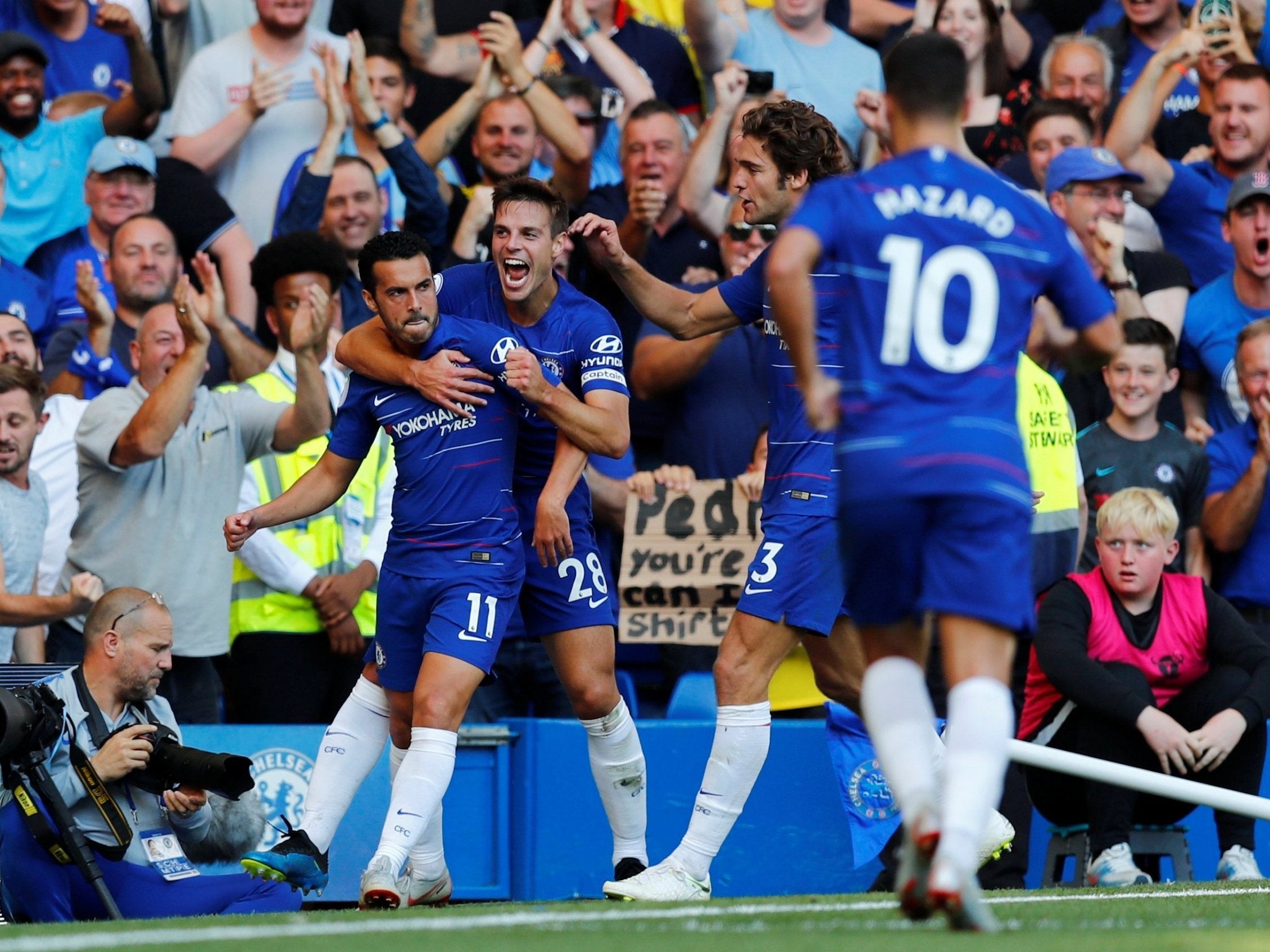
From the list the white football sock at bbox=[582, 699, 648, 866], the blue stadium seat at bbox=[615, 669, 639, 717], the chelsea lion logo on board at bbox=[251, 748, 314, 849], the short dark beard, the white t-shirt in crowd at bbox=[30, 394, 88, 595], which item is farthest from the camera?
the short dark beard

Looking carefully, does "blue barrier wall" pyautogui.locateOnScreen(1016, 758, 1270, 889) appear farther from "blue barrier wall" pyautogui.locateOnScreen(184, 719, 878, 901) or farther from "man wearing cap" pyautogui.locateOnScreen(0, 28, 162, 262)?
"man wearing cap" pyautogui.locateOnScreen(0, 28, 162, 262)

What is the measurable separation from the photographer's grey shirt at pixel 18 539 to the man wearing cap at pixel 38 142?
2.90m

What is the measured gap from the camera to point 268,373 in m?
8.77

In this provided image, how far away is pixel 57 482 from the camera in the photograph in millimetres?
8742

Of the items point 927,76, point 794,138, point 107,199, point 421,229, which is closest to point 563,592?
point 794,138

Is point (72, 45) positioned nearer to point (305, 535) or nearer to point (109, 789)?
point (305, 535)

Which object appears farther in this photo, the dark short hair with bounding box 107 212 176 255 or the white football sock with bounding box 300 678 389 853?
the dark short hair with bounding box 107 212 176 255

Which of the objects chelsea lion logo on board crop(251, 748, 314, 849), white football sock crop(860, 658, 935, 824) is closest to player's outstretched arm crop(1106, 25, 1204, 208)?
chelsea lion logo on board crop(251, 748, 314, 849)

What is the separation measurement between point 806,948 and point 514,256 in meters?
3.31

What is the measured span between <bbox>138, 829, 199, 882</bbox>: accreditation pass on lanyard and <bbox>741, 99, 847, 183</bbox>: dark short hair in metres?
3.38

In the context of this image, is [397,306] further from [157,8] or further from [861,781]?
[157,8]

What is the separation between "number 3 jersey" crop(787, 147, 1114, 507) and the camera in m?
4.24

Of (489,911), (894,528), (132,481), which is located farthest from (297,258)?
(894,528)

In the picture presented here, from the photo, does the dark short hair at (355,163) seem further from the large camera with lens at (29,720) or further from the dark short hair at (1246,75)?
the dark short hair at (1246,75)
